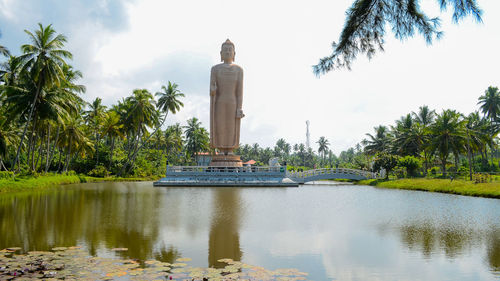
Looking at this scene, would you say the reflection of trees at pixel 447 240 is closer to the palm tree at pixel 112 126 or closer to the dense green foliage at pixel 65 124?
the dense green foliage at pixel 65 124

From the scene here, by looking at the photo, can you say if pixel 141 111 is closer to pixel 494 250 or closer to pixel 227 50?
pixel 227 50

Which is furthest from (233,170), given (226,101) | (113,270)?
(113,270)

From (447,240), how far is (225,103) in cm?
2493


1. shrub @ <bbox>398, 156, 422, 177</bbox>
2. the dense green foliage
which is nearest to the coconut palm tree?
the dense green foliage

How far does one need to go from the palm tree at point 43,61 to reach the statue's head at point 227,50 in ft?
41.9

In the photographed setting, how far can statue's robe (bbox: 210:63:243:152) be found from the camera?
103ft

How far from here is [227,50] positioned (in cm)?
3183

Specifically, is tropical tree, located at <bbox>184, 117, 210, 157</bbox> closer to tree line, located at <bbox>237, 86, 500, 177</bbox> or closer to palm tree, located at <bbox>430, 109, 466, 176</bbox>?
tree line, located at <bbox>237, 86, 500, 177</bbox>

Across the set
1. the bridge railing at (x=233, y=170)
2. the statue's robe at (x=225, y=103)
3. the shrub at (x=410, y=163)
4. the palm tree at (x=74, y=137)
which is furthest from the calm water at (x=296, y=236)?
the palm tree at (x=74, y=137)

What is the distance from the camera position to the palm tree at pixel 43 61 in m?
22.3

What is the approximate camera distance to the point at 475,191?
18.8m

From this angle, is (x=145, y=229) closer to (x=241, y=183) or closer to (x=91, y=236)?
(x=91, y=236)

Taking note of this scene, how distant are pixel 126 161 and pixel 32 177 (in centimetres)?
1684

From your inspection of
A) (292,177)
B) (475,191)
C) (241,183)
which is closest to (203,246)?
(475,191)
